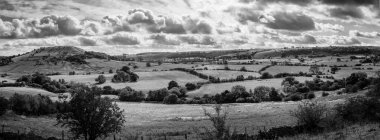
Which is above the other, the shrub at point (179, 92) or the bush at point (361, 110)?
the bush at point (361, 110)

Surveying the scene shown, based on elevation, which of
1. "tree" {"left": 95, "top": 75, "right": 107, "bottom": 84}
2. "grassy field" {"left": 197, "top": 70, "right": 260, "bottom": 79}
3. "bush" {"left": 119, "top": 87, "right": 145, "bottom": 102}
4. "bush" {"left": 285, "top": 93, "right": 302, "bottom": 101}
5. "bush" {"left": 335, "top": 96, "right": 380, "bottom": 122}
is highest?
"bush" {"left": 335, "top": 96, "right": 380, "bottom": 122}

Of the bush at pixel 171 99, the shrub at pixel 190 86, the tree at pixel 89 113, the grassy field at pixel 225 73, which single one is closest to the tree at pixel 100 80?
the shrub at pixel 190 86

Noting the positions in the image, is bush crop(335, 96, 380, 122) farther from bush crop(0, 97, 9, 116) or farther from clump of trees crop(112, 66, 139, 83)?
clump of trees crop(112, 66, 139, 83)

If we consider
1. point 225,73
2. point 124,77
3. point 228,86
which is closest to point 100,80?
point 124,77

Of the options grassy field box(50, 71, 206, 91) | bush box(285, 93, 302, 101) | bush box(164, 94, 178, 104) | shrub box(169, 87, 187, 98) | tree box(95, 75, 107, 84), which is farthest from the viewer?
tree box(95, 75, 107, 84)

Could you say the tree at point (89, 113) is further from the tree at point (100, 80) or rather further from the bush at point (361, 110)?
the tree at point (100, 80)

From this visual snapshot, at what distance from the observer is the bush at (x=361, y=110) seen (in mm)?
48531

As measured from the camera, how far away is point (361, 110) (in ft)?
163

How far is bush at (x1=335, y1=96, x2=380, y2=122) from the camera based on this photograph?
48.5 m

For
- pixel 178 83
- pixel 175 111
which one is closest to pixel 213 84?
pixel 178 83

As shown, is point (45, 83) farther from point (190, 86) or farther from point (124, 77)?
point (190, 86)

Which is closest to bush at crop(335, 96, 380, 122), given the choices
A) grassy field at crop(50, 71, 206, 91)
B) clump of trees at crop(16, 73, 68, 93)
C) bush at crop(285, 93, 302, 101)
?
bush at crop(285, 93, 302, 101)

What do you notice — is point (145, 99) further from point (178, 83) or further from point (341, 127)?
point (341, 127)

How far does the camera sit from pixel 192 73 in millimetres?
189750
